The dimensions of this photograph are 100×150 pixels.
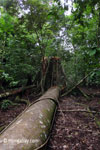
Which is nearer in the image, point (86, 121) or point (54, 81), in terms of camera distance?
point (86, 121)

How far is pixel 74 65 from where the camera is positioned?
8227mm

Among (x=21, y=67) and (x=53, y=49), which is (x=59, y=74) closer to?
(x=53, y=49)

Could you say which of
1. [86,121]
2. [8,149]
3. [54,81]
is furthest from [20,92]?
[8,149]

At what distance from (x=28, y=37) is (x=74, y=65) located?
13.4 ft

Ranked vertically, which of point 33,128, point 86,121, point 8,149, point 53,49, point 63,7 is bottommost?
point 86,121

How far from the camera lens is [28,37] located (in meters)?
5.71

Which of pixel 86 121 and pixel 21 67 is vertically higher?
pixel 21 67

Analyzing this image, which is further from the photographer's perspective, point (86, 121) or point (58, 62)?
point (58, 62)

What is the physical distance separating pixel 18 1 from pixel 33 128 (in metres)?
5.17

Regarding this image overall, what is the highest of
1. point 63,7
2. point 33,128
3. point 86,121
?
point 63,7

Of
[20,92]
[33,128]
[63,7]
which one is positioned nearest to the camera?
[33,128]

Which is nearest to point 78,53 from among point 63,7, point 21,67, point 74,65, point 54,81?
point 74,65

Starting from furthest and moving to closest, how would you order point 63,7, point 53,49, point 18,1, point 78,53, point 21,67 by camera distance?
point 78,53, point 53,49, point 21,67, point 18,1, point 63,7

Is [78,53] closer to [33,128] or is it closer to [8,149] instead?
[33,128]
